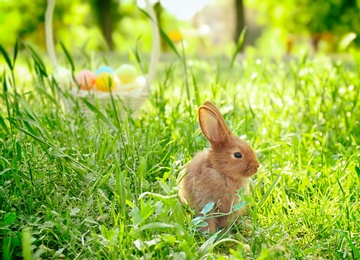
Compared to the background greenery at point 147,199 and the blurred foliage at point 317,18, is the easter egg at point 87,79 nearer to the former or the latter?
the background greenery at point 147,199

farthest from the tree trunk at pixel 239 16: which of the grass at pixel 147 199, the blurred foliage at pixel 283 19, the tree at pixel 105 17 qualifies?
the grass at pixel 147 199

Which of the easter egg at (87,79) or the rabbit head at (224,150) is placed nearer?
the rabbit head at (224,150)

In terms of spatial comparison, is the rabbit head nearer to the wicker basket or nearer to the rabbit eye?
the rabbit eye

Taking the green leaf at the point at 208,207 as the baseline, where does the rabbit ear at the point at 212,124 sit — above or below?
above

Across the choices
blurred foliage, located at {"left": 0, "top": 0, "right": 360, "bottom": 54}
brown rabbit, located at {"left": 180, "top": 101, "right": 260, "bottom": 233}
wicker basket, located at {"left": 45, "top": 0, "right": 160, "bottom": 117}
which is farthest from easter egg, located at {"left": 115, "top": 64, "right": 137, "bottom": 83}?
blurred foliage, located at {"left": 0, "top": 0, "right": 360, "bottom": 54}

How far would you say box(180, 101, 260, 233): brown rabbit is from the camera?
7.01ft

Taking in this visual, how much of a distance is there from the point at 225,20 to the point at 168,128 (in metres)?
20.7

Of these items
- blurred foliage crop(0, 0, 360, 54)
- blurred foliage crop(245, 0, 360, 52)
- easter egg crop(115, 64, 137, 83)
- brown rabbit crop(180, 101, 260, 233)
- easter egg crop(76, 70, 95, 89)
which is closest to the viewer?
brown rabbit crop(180, 101, 260, 233)

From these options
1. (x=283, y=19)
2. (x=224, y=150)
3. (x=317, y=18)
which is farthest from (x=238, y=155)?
(x=283, y=19)

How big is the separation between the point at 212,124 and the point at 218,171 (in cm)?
19

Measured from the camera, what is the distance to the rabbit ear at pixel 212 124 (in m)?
2.16

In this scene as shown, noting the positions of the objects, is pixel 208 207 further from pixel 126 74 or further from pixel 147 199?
pixel 126 74

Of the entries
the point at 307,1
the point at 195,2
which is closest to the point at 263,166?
the point at 195,2

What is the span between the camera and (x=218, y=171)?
218cm
